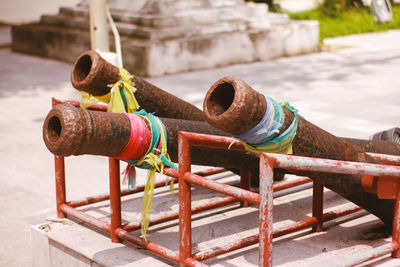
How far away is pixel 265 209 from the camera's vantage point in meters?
2.22

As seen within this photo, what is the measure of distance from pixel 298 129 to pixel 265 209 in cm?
37

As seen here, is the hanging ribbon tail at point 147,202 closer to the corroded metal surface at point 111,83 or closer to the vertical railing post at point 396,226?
the corroded metal surface at point 111,83

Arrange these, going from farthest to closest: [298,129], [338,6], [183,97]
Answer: [338,6] → [183,97] → [298,129]

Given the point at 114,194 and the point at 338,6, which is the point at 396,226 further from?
the point at 338,6

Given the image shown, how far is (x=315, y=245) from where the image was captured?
9.68 ft

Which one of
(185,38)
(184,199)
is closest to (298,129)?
(184,199)

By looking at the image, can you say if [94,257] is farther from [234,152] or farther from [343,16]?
[343,16]

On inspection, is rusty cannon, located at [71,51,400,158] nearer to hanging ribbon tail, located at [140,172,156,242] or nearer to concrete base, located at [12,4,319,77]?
hanging ribbon tail, located at [140,172,156,242]

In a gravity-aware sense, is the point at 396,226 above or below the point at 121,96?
below

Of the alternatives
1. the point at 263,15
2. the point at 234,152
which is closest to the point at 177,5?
the point at 263,15

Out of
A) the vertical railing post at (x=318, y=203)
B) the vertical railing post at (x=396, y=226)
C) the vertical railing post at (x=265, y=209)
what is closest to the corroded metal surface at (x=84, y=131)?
the vertical railing post at (x=265, y=209)

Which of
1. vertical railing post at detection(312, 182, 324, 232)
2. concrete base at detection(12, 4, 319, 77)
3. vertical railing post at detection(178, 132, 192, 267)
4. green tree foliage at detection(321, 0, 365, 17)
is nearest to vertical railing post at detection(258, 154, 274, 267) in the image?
vertical railing post at detection(178, 132, 192, 267)

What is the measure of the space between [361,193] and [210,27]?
22.7 ft

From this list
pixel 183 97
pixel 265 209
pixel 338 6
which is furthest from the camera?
pixel 338 6
